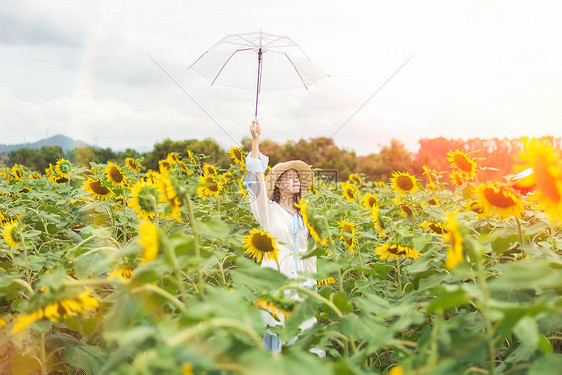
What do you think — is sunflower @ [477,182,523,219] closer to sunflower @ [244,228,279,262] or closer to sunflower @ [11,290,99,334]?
sunflower @ [244,228,279,262]

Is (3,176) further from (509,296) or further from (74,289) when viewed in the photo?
(509,296)

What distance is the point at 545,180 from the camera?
109cm

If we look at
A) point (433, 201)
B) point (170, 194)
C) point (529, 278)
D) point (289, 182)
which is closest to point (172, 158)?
point (289, 182)

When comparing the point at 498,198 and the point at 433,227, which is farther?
the point at 433,227

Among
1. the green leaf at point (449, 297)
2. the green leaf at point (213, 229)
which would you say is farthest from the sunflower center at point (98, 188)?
the green leaf at point (449, 297)

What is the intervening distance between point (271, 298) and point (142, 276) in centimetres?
40

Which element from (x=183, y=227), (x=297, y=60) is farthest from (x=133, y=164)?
(x=183, y=227)

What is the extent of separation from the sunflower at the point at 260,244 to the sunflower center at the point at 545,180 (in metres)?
1.65

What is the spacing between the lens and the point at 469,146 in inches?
520

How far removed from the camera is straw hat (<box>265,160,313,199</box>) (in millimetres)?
3973

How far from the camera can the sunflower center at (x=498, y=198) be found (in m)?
1.81

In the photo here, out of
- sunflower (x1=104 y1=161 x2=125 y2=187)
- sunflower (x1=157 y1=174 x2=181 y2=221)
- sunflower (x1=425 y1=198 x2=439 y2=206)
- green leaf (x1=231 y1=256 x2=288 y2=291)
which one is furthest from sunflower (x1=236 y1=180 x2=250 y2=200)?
green leaf (x1=231 y1=256 x2=288 y2=291)

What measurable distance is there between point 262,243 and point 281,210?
3.90 ft

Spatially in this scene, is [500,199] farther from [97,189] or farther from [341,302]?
[97,189]
